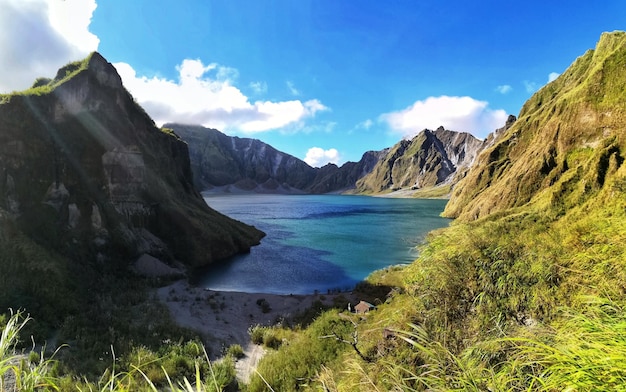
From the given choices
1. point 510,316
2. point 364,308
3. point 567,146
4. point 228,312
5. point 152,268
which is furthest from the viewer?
point 567,146

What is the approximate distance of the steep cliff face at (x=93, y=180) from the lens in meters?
25.7

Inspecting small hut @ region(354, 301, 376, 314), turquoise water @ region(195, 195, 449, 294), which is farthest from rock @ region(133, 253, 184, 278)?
small hut @ region(354, 301, 376, 314)

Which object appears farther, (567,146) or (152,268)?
(567,146)

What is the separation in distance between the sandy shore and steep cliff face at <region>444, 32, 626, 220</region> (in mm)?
15675

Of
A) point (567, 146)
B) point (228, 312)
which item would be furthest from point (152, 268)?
point (567, 146)

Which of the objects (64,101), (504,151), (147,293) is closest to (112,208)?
(64,101)

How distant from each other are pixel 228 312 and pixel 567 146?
43.9 meters

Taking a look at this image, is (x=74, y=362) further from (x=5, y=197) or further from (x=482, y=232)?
(x=5, y=197)

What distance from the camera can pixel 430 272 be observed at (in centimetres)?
738

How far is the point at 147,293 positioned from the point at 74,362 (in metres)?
13.7

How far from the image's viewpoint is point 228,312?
21.5 meters

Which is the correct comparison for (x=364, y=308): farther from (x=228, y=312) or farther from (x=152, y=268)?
(x=152, y=268)

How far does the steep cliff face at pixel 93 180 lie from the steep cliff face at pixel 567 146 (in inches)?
1379

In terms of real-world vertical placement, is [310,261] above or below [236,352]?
below
